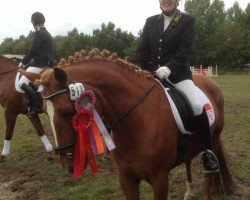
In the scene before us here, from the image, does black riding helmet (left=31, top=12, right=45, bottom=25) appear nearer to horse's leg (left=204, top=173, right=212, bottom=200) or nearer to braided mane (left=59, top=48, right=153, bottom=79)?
braided mane (left=59, top=48, right=153, bottom=79)

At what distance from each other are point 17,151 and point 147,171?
5.65m

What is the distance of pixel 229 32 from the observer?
57125 mm

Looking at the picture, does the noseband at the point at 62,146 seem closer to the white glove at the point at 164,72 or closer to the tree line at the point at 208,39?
the white glove at the point at 164,72

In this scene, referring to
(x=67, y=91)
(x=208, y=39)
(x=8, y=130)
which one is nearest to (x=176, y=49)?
(x=67, y=91)

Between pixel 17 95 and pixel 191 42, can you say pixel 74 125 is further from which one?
pixel 17 95

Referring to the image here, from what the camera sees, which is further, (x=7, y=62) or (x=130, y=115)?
(x=7, y=62)

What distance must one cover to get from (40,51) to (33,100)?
1138 mm

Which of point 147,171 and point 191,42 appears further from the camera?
point 191,42

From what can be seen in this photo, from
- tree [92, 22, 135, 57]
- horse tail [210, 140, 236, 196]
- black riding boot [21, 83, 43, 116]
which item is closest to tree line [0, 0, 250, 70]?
tree [92, 22, 135, 57]

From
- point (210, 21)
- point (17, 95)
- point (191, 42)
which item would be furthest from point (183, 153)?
point (210, 21)

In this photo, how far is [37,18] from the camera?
303 inches

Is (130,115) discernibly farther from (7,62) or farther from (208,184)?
(7,62)

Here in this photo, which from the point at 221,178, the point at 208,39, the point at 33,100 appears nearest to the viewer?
the point at 221,178

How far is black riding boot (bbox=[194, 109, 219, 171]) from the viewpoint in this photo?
398 centimetres
